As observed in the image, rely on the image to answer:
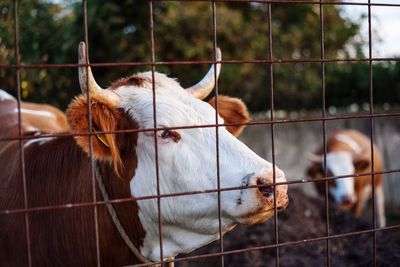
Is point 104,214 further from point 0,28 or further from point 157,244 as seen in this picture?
point 0,28

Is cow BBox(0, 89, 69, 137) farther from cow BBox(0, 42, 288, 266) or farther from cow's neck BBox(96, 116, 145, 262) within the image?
cow's neck BBox(96, 116, 145, 262)

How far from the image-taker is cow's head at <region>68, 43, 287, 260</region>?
2.27 meters

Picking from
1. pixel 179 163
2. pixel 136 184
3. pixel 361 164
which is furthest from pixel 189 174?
pixel 361 164

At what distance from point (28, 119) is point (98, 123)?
2049 mm

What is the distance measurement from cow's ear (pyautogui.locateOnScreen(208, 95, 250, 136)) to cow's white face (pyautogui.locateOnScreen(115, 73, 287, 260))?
1.28 ft

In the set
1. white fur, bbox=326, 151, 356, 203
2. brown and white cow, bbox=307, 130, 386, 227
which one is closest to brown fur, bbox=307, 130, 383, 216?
brown and white cow, bbox=307, 130, 386, 227

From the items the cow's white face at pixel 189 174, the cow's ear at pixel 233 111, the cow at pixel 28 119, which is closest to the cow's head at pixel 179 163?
the cow's white face at pixel 189 174

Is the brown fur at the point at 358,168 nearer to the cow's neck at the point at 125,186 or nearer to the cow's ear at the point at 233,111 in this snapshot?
the cow's ear at the point at 233,111

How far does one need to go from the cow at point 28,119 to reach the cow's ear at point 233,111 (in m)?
1.28

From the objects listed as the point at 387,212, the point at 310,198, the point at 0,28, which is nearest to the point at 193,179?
the point at 0,28

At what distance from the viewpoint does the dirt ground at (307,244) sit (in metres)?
4.16

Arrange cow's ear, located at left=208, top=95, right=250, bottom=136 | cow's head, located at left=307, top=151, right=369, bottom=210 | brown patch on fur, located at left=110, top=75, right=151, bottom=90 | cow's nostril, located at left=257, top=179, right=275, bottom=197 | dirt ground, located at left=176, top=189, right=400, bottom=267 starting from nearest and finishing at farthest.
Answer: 1. cow's nostril, located at left=257, top=179, right=275, bottom=197
2. brown patch on fur, located at left=110, top=75, right=151, bottom=90
3. cow's ear, located at left=208, top=95, right=250, bottom=136
4. dirt ground, located at left=176, top=189, right=400, bottom=267
5. cow's head, located at left=307, top=151, right=369, bottom=210

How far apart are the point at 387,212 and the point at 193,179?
27.2ft

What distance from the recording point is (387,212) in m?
9.85
